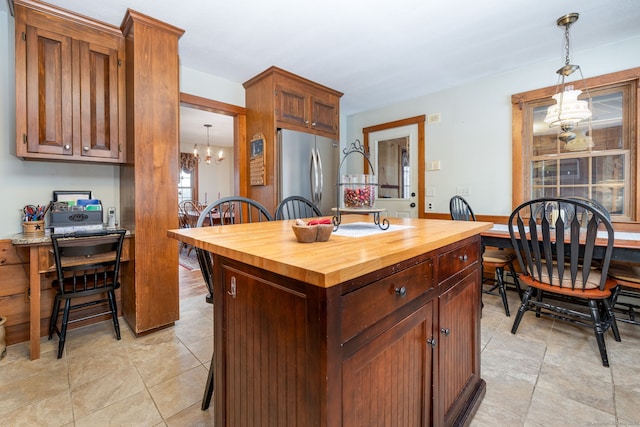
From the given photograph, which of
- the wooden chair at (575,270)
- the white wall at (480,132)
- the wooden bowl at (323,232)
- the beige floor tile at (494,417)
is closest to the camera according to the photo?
the wooden bowl at (323,232)

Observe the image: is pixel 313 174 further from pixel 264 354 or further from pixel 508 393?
pixel 264 354

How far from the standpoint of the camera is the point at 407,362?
0.97 m

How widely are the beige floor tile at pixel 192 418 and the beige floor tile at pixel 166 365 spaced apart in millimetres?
341

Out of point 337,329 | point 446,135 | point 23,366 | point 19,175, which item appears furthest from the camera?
point 446,135

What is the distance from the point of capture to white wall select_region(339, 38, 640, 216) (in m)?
3.13

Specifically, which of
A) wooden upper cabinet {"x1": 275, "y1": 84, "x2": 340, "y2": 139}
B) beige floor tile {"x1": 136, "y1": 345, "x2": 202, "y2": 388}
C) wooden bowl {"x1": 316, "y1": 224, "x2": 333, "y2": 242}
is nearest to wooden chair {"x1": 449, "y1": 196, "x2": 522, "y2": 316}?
wooden upper cabinet {"x1": 275, "y1": 84, "x2": 340, "y2": 139}

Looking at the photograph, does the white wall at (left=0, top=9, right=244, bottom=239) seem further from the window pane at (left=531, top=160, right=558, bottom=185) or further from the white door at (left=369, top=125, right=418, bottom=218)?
the window pane at (left=531, top=160, right=558, bottom=185)

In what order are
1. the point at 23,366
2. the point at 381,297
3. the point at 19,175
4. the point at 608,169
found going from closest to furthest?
the point at 381,297 < the point at 23,366 < the point at 19,175 < the point at 608,169

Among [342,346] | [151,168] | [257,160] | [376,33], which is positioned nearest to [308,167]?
[257,160]

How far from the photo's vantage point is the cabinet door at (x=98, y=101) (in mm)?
2197

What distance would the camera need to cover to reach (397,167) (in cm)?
438

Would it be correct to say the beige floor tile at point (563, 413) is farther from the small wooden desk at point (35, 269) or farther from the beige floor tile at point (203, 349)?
the small wooden desk at point (35, 269)

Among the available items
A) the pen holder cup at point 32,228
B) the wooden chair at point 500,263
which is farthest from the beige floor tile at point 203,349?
the wooden chair at point 500,263

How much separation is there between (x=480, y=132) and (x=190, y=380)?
3.74 meters
